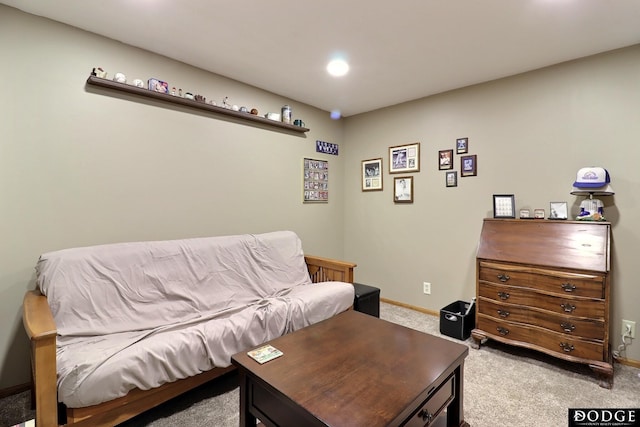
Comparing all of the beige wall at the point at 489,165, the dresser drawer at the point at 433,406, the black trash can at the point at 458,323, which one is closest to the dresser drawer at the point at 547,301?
the black trash can at the point at 458,323

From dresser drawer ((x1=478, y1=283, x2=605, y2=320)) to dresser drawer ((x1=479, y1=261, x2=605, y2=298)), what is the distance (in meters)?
0.04

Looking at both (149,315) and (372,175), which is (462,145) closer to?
(372,175)

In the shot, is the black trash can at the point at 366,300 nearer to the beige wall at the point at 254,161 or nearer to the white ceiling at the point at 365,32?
the beige wall at the point at 254,161

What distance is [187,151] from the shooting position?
8.36 ft

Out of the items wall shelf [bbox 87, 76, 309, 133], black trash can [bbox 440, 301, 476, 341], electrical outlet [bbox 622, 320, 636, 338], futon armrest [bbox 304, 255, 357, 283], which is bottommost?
black trash can [bbox 440, 301, 476, 341]

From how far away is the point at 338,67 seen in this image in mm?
2574

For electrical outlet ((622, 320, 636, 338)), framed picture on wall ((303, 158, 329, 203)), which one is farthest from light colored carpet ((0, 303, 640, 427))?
framed picture on wall ((303, 158, 329, 203))

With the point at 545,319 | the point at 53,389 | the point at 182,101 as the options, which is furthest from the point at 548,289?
the point at 182,101

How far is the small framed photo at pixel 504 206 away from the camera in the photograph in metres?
2.66

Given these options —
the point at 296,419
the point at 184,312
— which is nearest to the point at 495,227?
the point at 296,419

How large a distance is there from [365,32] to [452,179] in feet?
5.69

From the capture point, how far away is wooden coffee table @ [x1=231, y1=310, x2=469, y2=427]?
3.55 ft

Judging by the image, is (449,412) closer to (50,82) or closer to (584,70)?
(584,70)

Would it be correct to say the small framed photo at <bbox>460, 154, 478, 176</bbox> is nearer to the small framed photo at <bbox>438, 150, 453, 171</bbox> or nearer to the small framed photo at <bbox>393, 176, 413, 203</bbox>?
the small framed photo at <bbox>438, 150, 453, 171</bbox>
